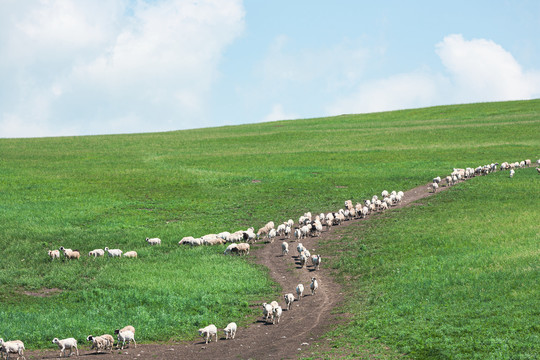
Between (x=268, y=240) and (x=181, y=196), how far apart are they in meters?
18.3

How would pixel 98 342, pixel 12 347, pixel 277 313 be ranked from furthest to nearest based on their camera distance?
pixel 277 313 < pixel 98 342 < pixel 12 347

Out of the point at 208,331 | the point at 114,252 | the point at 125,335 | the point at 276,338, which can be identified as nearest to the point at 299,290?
the point at 276,338

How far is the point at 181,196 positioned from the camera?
5519 centimetres

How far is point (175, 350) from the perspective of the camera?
21391 mm

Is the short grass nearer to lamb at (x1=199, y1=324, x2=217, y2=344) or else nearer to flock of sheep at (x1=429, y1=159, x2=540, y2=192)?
lamb at (x1=199, y1=324, x2=217, y2=344)

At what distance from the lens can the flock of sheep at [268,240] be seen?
21062 mm

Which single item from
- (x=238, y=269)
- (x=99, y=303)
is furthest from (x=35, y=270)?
(x=238, y=269)

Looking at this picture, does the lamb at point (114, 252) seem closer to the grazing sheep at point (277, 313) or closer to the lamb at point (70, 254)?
the lamb at point (70, 254)

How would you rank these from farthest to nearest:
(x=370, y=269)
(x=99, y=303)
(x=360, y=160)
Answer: (x=360, y=160) < (x=370, y=269) < (x=99, y=303)

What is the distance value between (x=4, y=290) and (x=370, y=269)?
20.1 meters

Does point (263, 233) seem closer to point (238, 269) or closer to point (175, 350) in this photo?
point (238, 269)

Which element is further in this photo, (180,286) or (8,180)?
(8,180)

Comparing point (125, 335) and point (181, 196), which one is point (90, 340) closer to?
point (125, 335)

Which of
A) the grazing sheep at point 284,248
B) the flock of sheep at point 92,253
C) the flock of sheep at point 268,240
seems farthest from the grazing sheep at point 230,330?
the flock of sheep at point 92,253
